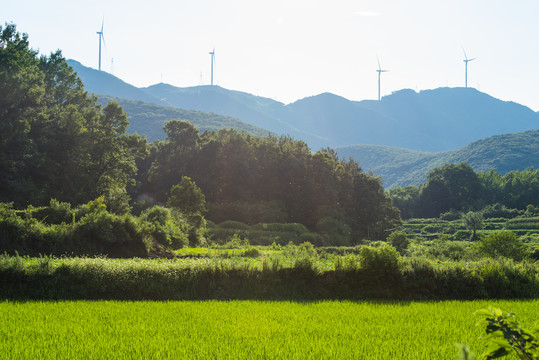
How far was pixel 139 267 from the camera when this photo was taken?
14703 mm

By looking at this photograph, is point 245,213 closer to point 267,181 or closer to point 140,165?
point 267,181

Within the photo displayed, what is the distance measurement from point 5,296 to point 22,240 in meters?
8.26

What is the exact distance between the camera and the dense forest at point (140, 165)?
3819 centimetres

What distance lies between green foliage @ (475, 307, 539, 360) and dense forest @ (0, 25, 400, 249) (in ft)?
126

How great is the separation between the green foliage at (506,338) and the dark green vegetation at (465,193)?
334ft

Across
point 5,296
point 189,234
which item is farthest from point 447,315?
point 189,234

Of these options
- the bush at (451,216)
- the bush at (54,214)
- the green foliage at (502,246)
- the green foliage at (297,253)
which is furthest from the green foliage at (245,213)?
the bush at (451,216)

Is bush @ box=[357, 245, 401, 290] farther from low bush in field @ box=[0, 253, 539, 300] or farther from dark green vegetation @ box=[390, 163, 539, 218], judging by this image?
dark green vegetation @ box=[390, 163, 539, 218]

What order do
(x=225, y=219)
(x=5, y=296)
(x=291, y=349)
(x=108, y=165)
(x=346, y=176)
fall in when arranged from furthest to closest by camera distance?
(x=346, y=176) < (x=225, y=219) < (x=108, y=165) < (x=5, y=296) < (x=291, y=349)

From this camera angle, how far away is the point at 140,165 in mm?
70312

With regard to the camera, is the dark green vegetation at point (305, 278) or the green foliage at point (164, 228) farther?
the green foliage at point (164, 228)

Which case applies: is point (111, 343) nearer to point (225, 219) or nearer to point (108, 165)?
point (108, 165)

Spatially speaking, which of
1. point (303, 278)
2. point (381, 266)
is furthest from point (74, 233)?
point (381, 266)

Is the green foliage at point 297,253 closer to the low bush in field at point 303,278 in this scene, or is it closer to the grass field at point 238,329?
the low bush in field at point 303,278
